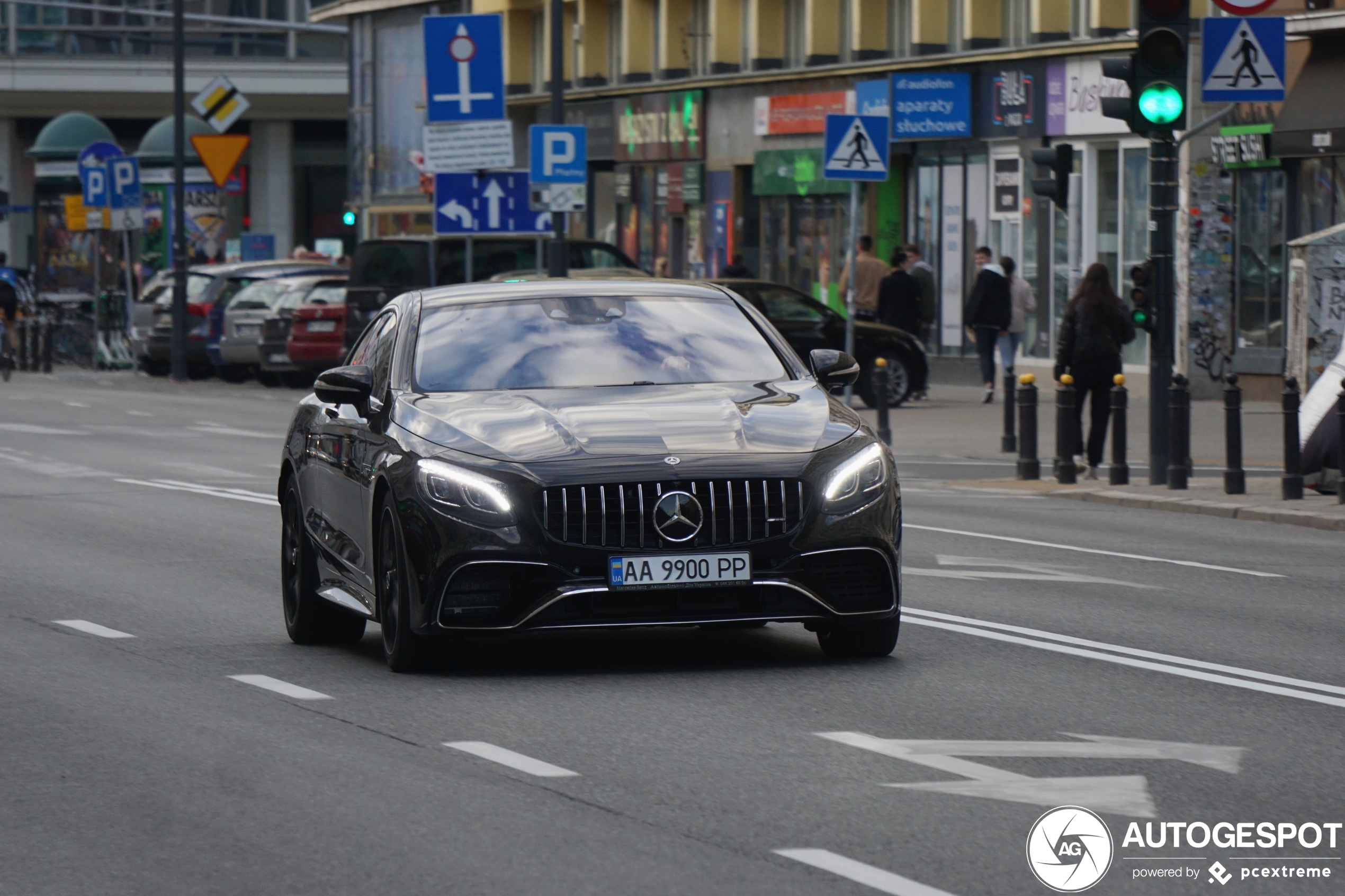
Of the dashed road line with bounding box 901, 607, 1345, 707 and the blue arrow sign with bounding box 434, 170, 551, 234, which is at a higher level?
the blue arrow sign with bounding box 434, 170, 551, 234

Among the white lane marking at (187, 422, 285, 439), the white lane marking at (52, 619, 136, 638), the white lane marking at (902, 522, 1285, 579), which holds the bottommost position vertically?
the white lane marking at (187, 422, 285, 439)

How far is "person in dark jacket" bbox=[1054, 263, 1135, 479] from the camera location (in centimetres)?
2047

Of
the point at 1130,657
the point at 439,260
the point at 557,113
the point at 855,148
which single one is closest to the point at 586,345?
the point at 1130,657

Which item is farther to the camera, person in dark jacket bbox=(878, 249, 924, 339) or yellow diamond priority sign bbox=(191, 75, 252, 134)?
yellow diamond priority sign bbox=(191, 75, 252, 134)

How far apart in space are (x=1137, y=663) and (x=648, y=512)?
6.72ft

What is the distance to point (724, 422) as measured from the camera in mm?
9367

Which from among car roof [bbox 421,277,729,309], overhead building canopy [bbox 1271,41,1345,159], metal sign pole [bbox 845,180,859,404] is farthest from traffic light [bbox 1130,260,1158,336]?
overhead building canopy [bbox 1271,41,1345,159]

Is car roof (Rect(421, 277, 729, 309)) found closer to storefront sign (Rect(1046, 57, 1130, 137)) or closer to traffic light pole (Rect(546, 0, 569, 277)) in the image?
traffic light pole (Rect(546, 0, 569, 277))

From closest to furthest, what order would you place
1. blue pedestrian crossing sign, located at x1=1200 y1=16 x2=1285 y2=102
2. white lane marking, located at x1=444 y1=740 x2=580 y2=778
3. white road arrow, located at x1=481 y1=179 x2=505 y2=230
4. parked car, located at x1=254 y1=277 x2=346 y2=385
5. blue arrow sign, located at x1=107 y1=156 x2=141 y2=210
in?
white lane marking, located at x1=444 y1=740 x2=580 y2=778 < blue pedestrian crossing sign, located at x1=1200 y1=16 x2=1285 y2=102 < white road arrow, located at x1=481 y1=179 x2=505 y2=230 < parked car, located at x1=254 y1=277 x2=346 y2=385 < blue arrow sign, located at x1=107 y1=156 x2=141 y2=210

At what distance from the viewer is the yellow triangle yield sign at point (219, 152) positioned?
41250mm

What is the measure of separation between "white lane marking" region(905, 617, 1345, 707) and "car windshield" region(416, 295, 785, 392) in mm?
1430

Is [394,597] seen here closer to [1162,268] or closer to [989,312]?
[1162,268]

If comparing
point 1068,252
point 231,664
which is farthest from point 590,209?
point 231,664

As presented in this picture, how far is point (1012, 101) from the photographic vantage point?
118 feet
